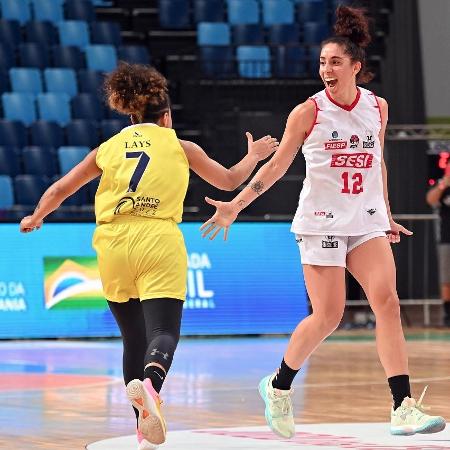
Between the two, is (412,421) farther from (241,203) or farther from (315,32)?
(315,32)

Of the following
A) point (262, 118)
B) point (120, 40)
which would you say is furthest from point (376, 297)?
point (120, 40)

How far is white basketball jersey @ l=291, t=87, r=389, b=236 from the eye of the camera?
681cm

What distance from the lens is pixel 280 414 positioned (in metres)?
6.90

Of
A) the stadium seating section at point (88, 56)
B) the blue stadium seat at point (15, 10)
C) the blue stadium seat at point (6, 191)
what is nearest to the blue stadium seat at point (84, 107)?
the stadium seating section at point (88, 56)

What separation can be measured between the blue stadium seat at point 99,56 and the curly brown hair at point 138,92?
14.6 meters

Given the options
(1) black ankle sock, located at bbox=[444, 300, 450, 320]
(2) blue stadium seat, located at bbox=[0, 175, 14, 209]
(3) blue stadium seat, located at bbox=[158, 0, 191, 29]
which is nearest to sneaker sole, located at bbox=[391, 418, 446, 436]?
(1) black ankle sock, located at bbox=[444, 300, 450, 320]

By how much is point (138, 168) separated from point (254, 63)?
14656 millimetres

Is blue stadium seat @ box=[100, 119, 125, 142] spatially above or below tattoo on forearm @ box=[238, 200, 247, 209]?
below

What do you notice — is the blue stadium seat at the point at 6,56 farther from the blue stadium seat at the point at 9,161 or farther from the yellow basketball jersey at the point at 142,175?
the yellow basketball jersey at the point at 142,175

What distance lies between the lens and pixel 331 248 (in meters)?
6.81

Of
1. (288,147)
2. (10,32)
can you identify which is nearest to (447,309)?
(10,32)

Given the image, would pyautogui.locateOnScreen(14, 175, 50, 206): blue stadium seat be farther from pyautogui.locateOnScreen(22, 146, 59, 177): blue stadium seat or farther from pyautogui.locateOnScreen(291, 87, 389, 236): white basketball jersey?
pyautogui.locateOnScreen(291, 87, 389, 236): white basketball jersey

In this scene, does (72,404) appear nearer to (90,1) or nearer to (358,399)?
(358,399)

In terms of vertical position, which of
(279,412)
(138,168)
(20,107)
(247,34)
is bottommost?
(279,412)
